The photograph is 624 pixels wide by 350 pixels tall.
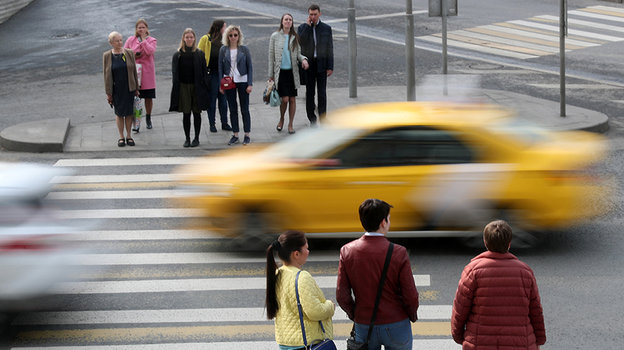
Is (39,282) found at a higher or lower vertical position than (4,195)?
lower

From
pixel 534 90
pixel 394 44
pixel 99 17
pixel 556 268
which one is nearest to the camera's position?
pixel 556 268

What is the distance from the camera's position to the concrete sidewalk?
50.8ft

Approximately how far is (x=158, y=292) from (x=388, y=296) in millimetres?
3733

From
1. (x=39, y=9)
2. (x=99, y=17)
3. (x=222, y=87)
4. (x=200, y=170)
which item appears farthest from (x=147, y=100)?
(x=39, y=9)

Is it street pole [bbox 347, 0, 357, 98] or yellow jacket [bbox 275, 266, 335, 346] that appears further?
street pole [bbox 347, 0, 357, 98]

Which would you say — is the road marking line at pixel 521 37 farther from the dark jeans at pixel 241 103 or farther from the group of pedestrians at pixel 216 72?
the dark jeans at pixel 241 103

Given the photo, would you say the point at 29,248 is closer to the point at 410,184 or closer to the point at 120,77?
the point at 410,184

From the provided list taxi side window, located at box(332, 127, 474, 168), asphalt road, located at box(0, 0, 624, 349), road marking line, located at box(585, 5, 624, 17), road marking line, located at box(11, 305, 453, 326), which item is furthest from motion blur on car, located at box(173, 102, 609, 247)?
road marking line, located at box(585, 5, 624, 17)

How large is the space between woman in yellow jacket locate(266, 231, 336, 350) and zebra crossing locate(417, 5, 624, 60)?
19.5m

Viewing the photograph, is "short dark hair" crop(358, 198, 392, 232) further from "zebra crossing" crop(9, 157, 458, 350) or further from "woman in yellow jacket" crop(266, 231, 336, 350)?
"zebra crossing" crop(9, 157, 458, 350)

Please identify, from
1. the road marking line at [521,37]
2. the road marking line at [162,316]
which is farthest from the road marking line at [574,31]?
the road marking line at [162,316]

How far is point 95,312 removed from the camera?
8.66 meters

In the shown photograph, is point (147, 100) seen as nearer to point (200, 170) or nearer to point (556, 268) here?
point (200, 170)

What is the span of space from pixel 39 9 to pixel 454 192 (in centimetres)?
2478
